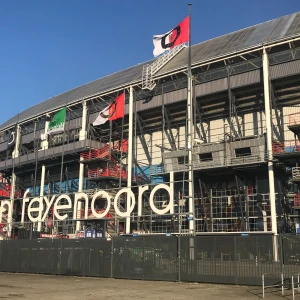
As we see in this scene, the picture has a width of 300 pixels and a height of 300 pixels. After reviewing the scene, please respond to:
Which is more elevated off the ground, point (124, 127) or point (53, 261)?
point (124, 127)

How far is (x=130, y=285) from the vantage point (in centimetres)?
2084

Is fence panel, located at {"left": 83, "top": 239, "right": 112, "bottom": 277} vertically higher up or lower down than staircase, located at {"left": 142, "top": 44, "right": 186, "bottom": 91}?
lower down

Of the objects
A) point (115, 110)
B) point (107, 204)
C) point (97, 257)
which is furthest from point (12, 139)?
point (97, 257)

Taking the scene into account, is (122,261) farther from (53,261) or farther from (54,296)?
(54,296)

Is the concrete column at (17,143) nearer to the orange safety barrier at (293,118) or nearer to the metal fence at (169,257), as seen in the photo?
the metal fence at (169,257)

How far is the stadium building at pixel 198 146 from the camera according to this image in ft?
117

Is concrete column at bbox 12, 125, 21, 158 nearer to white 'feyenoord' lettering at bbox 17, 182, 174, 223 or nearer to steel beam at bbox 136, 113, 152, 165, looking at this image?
white 'feyenoord' lettering at bbox 17, 182, 174, 223

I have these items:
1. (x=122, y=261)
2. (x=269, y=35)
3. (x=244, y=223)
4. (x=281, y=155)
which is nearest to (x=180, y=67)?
(x=269, y=35)

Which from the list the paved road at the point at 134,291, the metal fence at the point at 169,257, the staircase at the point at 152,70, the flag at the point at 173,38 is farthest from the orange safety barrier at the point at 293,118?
the paved road at the point at 134,291

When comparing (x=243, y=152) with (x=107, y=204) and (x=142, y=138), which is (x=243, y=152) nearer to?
(x=107, y=204)

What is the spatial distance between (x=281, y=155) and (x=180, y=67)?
14.3 m

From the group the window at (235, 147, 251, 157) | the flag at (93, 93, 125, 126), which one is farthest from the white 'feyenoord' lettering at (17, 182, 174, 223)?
the flag at (93, 93, 125, 126)

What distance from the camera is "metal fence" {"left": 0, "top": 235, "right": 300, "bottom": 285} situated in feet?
62.6

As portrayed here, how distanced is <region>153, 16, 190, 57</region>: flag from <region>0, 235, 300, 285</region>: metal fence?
16094 mm
